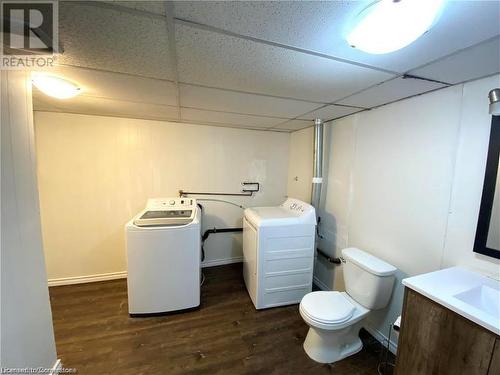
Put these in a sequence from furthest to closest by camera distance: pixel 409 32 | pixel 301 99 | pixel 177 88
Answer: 1. pixel 301 99
2. pixel 177 88
3. pixel 409 32

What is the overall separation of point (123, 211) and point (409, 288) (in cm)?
299

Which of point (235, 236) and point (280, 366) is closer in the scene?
point (280, 366)

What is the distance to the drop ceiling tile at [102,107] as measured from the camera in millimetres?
1946

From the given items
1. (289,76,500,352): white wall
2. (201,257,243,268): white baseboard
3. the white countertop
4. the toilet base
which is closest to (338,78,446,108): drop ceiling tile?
(289,76,500,352): white wall

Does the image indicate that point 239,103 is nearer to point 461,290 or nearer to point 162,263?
point 162,263

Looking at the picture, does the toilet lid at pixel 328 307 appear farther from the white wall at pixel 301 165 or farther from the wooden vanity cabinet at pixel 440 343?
the white wall at pixel 301 165

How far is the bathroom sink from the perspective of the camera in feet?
3.62

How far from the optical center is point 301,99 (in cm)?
172

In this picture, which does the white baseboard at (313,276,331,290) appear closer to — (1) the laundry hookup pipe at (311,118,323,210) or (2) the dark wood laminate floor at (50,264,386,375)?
(2) the dark wood laminate floor at (50,264,386,375)

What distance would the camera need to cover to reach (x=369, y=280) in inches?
64.9

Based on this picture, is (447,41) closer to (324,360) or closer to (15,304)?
(324,360)

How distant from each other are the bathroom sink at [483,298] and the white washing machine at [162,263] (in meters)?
1.97

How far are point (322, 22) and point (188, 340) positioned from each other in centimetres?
237

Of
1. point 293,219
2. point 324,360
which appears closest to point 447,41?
point 293,219
